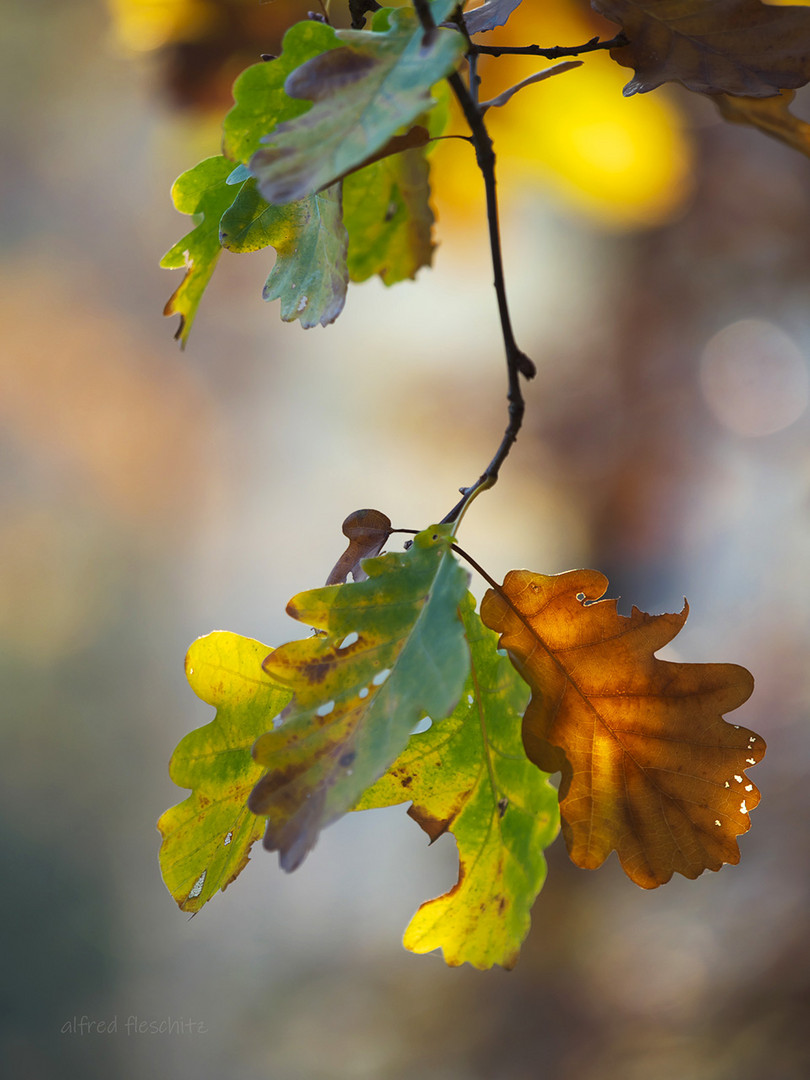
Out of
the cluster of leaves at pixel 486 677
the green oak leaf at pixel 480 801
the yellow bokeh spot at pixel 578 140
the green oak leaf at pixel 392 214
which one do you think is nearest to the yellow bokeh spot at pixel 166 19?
the yellow bokeh spot at pixel 578 140

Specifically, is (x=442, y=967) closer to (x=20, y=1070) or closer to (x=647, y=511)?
(x=20, y=1070)

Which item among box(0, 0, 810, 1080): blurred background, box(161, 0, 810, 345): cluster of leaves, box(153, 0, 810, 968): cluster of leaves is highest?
box(161, 0, 810, 345): cluster of leaves

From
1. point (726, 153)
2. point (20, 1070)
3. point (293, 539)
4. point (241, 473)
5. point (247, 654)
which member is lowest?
point (20, 1070)

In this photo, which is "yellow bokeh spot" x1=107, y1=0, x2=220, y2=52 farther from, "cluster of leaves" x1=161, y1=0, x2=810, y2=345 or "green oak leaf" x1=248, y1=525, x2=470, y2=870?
"green oak leaf" x1=248, y1=525, x2=470, y2=870

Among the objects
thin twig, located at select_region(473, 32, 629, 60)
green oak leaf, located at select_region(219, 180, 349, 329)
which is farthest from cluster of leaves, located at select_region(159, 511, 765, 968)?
thin twig, located at select_region(473, 32, 629, 60)

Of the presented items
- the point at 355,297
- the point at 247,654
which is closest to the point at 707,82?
the point at 247,654

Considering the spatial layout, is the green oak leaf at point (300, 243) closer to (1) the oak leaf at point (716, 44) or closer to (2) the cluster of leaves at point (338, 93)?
(2) the cluster of leaves at point (338, 93)

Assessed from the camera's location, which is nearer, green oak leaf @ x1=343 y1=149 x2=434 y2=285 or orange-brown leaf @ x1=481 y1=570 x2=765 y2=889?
orange-brown leaf @ x1=481 y1=570 x2=765 y2=889
